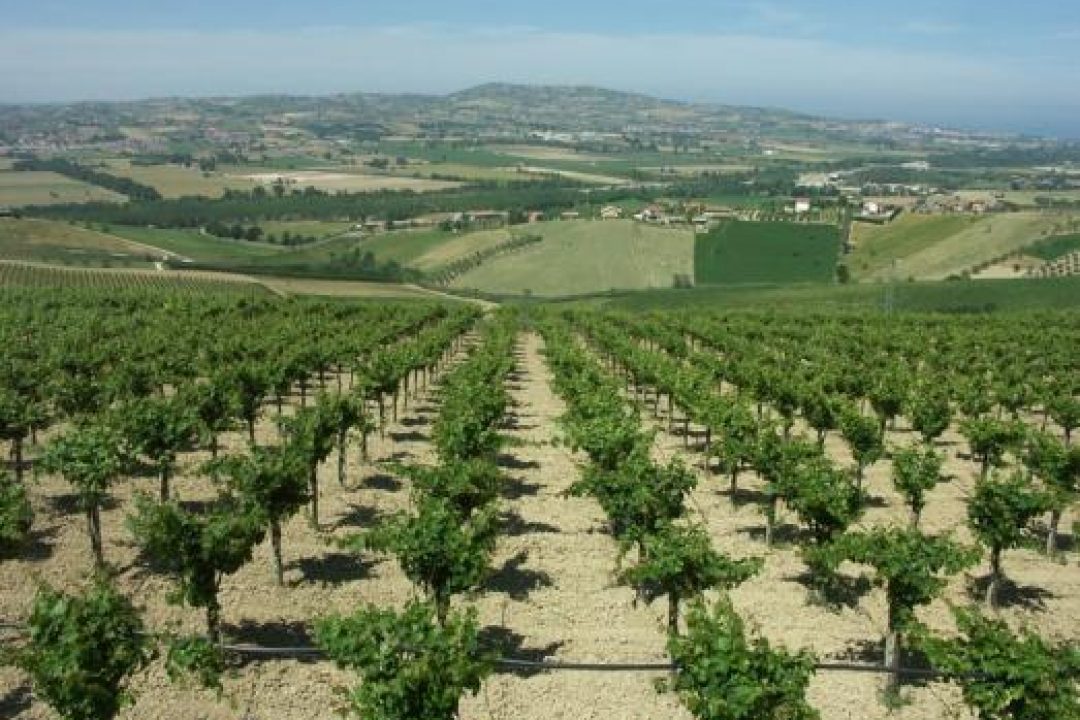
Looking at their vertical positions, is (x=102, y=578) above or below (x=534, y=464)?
above

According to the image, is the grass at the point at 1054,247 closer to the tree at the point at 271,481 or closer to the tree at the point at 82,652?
the tree at the point at 271,481

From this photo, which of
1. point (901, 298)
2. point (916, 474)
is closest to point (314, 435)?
point (916, 474)

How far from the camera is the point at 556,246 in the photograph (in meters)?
163

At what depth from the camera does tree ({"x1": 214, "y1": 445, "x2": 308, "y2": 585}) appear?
21203mm


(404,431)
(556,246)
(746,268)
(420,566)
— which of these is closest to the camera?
(420,566)

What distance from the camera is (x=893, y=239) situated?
159125 mm

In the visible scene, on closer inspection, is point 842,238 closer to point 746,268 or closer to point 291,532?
point 746,268

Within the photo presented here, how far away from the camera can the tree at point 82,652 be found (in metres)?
13.5

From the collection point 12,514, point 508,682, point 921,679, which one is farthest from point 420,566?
point 921,679

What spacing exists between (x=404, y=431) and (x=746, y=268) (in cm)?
11692

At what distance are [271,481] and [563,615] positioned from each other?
7695 millimetres

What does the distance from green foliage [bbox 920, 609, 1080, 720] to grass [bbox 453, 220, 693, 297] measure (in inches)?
4753

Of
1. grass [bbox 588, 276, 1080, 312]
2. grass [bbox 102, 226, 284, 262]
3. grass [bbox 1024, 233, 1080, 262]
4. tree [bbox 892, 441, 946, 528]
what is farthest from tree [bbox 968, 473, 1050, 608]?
grass [bbox 102, 226, 284, 262]

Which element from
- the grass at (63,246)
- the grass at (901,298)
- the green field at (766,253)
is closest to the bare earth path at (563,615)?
the grass at (901,298)
